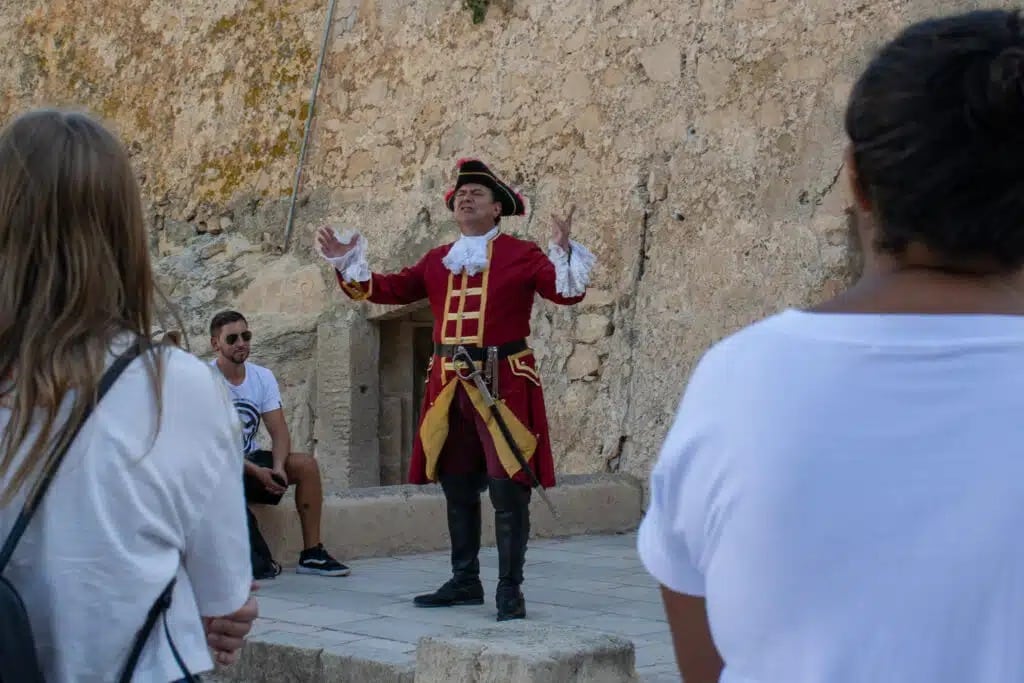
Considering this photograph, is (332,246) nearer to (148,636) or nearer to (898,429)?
(148,636)

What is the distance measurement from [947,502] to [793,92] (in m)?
6.56

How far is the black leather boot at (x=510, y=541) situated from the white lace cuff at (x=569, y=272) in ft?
2.21

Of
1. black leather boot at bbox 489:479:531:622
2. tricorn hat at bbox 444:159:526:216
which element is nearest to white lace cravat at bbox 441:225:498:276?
tricorn hat at bbox 444:159:526:216

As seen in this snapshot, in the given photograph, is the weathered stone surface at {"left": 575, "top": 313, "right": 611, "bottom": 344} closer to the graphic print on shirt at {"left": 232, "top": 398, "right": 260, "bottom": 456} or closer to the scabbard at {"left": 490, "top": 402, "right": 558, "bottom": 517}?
the graphic print on shirt at {"left": 232, "top": 398, "right": 260, "bottom": 456}

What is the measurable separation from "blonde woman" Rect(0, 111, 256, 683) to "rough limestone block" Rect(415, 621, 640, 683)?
1880 mm

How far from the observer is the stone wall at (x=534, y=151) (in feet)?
25.1

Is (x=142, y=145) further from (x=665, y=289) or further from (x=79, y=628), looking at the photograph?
(x=79, y=628)

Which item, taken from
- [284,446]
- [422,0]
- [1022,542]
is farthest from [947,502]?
[422,0]

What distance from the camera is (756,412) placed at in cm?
134

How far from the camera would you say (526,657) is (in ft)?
11.9

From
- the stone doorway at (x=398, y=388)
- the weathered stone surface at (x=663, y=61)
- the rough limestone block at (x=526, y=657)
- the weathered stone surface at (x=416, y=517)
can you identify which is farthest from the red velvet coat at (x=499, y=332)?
the stone doorway at (x=398, y=388)

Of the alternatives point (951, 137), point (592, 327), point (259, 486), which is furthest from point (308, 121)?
point (951, 137)

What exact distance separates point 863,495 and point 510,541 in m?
4.18

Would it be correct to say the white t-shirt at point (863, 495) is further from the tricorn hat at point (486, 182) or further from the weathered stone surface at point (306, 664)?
the tricorn hat at point (486, 182)
